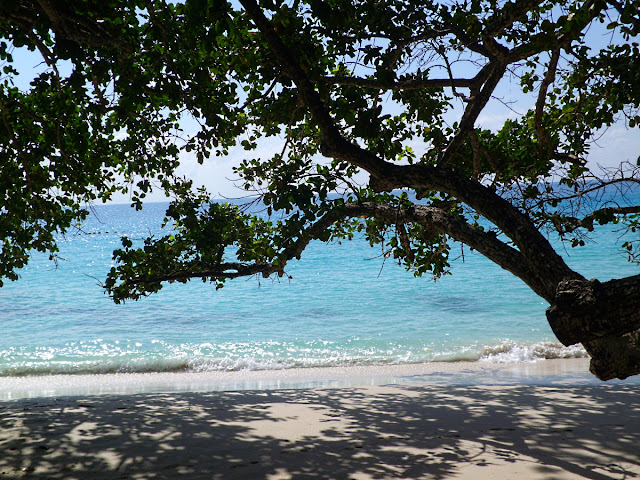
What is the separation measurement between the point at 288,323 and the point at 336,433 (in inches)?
501

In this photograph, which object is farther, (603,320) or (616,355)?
(616,355)

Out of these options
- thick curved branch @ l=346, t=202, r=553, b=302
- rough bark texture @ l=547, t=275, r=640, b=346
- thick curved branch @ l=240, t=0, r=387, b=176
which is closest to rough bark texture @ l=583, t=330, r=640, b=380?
rough bark texture @ l=547, t=275, r=640, b=346

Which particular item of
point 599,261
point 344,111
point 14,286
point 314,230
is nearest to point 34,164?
point 314,230

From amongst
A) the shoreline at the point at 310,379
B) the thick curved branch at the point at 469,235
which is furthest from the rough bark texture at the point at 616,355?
the shoreline at the point at 310,379

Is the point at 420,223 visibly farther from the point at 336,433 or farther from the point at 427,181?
the point at 336,433

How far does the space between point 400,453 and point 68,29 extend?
453 cm

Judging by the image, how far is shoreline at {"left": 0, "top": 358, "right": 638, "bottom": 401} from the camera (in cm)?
986

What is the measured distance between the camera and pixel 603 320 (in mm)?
3498

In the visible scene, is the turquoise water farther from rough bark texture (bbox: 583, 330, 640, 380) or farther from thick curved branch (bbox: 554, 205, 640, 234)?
rough bark texture (bbox: 583, 330, 640, 380)

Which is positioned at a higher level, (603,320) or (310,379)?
(603,320)

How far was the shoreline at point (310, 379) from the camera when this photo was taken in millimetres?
9859

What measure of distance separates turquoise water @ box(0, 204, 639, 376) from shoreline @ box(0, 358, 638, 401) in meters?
0.87

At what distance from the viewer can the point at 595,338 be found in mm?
3621

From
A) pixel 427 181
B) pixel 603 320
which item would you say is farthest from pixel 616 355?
pixel 427 181
